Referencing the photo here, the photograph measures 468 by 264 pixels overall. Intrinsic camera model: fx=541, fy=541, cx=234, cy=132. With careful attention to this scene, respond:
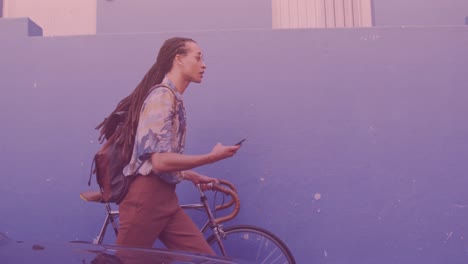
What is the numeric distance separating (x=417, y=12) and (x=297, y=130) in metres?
2.63

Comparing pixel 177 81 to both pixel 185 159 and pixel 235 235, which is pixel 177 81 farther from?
pixel 235 235

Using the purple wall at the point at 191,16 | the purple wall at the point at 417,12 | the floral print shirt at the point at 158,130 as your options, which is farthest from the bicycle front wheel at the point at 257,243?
the purple wall at the point at 417,12

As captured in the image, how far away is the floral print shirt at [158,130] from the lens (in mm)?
2900

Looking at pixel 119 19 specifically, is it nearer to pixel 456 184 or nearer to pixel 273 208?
pixel 273 208

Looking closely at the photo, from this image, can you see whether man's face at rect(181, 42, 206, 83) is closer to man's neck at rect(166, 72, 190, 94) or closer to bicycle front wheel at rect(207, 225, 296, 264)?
man's neck at rect(166, 72, 190, 94)

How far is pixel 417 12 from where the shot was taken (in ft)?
20.2

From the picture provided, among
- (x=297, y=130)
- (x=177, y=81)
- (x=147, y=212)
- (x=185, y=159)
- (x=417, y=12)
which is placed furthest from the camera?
(x=417, y=12)

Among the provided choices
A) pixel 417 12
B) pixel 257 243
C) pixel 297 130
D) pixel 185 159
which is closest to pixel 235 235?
pixel 257 243

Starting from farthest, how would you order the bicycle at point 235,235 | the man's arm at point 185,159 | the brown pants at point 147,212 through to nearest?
1. the bicycle at point 235,235
2. the brown pants at point 147,212
3. the man's arm at point 185,159

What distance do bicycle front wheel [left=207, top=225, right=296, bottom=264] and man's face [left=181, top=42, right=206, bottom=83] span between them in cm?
115

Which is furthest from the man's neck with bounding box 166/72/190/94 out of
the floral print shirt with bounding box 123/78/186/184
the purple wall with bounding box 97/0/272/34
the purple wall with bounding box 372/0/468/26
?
the purple wall with bounding box 372/0/468/26

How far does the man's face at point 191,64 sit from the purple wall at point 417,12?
11.2 ft

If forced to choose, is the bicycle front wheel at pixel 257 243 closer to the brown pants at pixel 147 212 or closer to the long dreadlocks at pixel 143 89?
the brown pants at pixel 147 212

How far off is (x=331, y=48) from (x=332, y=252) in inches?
66.9
